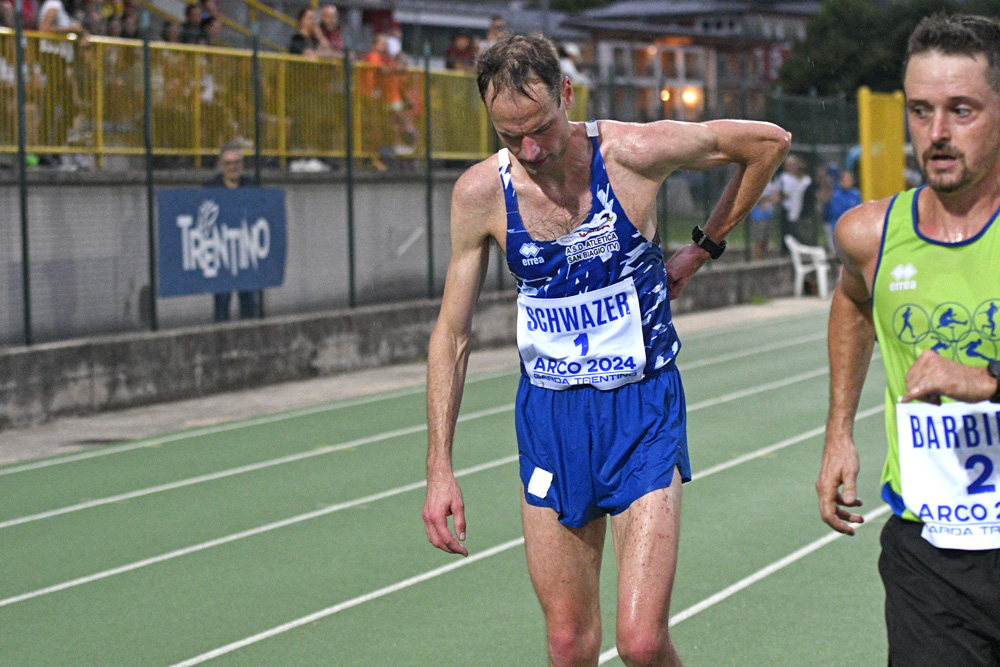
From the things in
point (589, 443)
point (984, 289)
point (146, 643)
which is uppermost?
point (984, 289)

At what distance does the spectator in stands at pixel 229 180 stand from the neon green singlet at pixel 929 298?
10711 millimetres

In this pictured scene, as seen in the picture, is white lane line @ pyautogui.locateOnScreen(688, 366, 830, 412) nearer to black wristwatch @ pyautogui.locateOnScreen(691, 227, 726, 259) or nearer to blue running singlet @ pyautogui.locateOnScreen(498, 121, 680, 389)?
black wristwatch @ pyautogui.locateOnScreen(691, 227, 726, 259)

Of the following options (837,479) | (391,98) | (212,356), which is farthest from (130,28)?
(837,479)

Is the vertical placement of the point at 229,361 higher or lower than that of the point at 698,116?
lower

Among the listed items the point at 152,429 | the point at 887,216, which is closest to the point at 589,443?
the point at 887,216

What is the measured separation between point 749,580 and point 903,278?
3711 mm

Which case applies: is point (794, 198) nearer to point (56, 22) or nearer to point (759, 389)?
point (759, 389)

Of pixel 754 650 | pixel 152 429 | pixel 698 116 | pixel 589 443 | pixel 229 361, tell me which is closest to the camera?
pixel 589 443

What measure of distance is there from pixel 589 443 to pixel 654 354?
34 cm

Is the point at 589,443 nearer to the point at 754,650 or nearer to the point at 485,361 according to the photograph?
the point at 754,650

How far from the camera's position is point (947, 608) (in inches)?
124

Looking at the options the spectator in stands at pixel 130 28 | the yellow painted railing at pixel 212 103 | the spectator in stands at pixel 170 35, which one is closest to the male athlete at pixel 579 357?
the yellow painted railing at pixel 212 103

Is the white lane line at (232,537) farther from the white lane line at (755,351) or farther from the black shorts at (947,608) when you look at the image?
the white lane line at (755,351)

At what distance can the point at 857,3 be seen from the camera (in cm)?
7050
